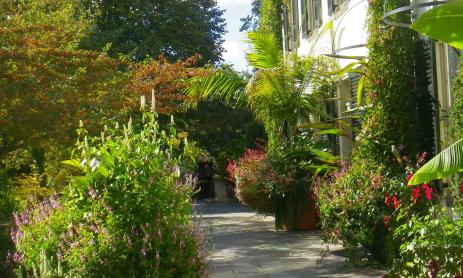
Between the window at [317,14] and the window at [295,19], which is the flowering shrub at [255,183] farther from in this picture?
the window at [295,19]

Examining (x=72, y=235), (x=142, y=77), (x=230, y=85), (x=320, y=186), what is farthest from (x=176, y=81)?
(x=72, y=235)

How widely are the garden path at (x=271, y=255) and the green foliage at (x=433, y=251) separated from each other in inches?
76.5

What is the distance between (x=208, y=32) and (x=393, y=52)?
26.9 meters

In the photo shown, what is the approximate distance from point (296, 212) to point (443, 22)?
9.87 m

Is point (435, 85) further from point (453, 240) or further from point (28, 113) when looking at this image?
point (28, 113)

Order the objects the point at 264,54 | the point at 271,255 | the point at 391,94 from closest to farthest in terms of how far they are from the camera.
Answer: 1. the point at 391,94
2. the point at 271,255
3. the point at 264,54

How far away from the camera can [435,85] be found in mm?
10914

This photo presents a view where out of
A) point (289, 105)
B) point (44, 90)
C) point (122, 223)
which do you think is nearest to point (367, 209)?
point (122, 223)

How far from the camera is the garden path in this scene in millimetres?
10477

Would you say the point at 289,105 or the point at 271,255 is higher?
the point at 289,105

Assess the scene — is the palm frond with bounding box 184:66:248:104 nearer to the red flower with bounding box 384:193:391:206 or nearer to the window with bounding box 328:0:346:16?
the window with bounding box 328:0:346:16

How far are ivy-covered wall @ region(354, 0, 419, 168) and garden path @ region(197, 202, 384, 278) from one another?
1630 millimetres

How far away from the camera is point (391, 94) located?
11.1 metres

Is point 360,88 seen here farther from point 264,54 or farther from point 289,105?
point 264,54
